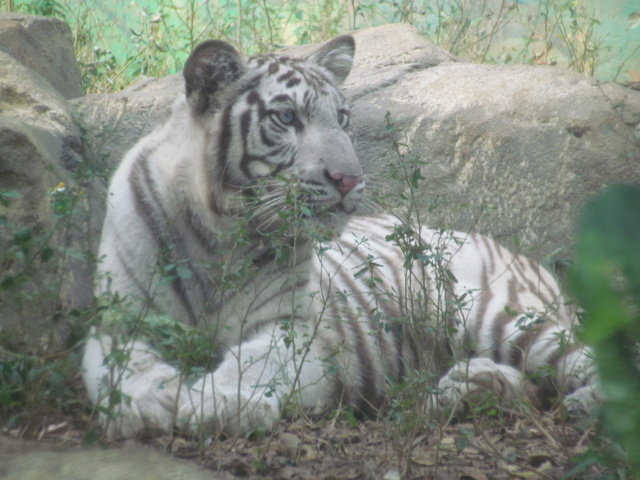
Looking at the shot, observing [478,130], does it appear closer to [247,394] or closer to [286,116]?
[286,116]

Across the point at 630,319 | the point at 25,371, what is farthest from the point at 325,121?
the point at 630,319

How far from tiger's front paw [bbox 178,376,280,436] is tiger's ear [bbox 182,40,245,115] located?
1.31 metres

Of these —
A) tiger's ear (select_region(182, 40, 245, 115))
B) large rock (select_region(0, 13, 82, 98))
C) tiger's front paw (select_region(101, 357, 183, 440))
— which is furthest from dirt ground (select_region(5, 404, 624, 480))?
large rock (select_region(0, 13, 82, 98))

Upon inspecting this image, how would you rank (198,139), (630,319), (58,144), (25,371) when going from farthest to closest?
(58,144), (198,139), (25,371), (630,319)

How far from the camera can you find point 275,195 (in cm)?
314

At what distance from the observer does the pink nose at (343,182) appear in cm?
317

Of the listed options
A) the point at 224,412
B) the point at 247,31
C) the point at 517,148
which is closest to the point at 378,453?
the point at 224,412

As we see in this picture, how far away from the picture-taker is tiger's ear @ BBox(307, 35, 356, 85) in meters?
3.96

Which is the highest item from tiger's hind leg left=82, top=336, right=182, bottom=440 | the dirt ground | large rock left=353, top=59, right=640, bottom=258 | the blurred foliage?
the blurred foliage

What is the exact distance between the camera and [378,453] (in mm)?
2420

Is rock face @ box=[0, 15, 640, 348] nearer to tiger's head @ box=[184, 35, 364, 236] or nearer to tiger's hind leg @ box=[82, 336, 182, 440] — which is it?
tiger's head @ box=[184, 35, 364, 236]

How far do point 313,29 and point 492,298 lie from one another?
174 inches

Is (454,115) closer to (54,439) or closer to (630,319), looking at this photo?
(54,439)

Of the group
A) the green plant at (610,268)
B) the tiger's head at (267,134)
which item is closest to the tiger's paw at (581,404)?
the tiger's head at (267,134)
